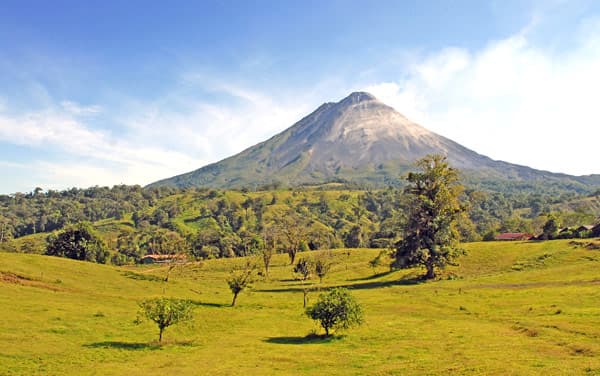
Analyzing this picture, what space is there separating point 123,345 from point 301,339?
16.8 meters

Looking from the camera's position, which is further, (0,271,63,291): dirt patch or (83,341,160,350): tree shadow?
(0,271,63,291): dirt patch

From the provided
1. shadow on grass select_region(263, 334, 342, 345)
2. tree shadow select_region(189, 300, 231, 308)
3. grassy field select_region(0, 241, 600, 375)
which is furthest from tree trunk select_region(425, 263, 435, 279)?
shadow on grass select_region(263, 334, 342, 345)

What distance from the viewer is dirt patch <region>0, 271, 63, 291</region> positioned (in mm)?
62094

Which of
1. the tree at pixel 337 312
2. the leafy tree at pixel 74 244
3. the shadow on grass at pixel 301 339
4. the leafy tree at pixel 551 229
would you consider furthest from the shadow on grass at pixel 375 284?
the leafy tree at pixel 74 244

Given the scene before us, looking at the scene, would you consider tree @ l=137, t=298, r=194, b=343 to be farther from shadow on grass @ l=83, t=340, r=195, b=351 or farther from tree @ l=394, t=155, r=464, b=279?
tree @ l=394, t=155, r=464, b=279

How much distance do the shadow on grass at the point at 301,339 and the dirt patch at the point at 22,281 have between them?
36615 mm

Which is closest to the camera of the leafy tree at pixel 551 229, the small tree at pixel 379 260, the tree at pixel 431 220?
the tree at pixel 431 220

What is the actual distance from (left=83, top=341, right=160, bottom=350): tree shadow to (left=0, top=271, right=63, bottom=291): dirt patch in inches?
1078

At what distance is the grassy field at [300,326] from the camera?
33656 millimetres

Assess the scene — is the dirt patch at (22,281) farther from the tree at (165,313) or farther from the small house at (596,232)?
the small house at (596,232)

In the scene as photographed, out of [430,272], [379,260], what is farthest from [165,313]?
[379,260]

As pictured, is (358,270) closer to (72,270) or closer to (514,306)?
(514,306)

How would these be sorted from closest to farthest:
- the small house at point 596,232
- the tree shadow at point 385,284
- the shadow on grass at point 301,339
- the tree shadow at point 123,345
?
the tree shadow at point 123,345, the shadow on grass at point 301,339, the tree shadow at point 385,284, the small house at point 596,232

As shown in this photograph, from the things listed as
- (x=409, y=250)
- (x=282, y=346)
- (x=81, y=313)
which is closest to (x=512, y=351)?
(x=282, y=346)
